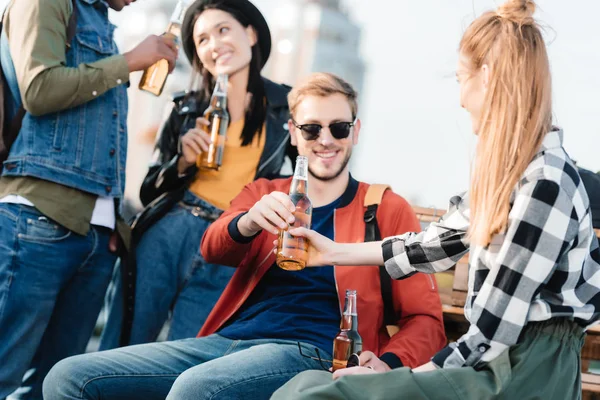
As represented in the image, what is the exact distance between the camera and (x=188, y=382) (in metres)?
2.29

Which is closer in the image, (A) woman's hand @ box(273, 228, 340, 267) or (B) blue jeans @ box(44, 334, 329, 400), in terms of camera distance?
(B) blue jeans @ box(44, 334, 329, 400)

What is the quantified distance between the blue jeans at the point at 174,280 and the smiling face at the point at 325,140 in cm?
72

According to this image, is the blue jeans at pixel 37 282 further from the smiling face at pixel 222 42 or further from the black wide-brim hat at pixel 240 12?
the black wide-brim hat at pixel 240 12

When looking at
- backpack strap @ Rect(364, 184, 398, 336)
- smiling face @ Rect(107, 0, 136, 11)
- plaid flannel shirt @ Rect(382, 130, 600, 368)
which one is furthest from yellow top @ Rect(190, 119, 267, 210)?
plaid flannel shirt @ Rect(382, 130, 600, 368)

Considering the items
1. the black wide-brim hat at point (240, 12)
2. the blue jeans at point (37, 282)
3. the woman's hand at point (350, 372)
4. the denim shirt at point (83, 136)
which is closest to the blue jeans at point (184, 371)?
the woman's hand at point (350, 372)

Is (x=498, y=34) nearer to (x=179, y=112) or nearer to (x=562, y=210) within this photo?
(x=562, y=210)

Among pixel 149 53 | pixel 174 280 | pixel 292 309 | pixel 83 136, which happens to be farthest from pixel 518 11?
pixel 174 280

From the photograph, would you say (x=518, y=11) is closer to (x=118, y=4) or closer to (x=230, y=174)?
(x=230, y=174)

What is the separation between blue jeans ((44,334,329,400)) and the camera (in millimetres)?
2312

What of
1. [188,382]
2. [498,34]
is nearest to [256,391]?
[188,382]

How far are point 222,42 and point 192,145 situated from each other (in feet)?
1.78

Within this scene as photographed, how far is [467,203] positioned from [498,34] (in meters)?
0.46

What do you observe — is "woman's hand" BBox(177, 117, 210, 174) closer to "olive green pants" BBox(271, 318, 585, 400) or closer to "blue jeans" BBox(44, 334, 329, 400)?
"blue jeans" BBox(44, 334, 329, 400)

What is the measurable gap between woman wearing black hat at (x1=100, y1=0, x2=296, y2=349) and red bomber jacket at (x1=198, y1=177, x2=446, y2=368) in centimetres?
56
